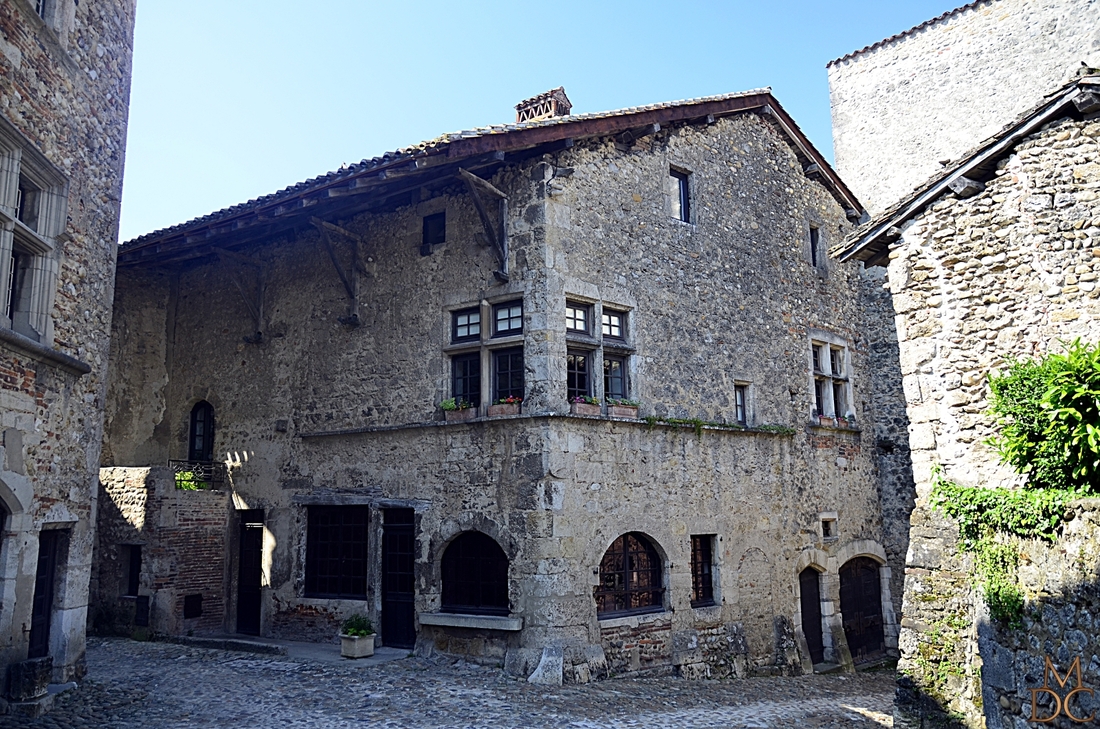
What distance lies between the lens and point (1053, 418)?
6.21m

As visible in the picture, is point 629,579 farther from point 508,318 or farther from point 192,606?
point 192,606

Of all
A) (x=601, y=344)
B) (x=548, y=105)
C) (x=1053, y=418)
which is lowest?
(x=1053, y=418)

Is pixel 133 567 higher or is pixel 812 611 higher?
pixel 133 567

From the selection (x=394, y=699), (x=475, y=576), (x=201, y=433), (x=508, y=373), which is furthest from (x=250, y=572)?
(x=508, y=373)

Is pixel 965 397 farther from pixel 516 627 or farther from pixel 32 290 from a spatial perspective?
pixel 32 290

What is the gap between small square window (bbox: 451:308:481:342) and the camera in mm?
11086

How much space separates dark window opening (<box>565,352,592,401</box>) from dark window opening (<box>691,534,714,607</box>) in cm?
271

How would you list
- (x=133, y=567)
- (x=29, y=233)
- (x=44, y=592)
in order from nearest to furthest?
(x=29, y=233) → (x=44, y=592) → (x=133, y=567)

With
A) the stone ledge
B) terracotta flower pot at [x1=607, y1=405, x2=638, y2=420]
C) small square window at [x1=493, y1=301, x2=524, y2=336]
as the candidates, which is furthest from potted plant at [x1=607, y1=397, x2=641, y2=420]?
the stone ledge

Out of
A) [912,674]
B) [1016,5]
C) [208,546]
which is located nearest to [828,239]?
[1016,5]

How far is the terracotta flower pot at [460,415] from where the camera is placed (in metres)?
10.7

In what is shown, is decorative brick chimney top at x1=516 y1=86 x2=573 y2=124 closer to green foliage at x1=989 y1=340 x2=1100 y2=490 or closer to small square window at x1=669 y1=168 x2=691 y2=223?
small square window at x1=669 y1=168 x2=691 y2=223

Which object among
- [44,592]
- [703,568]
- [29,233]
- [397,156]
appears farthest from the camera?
[703,568]

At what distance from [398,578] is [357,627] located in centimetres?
84
